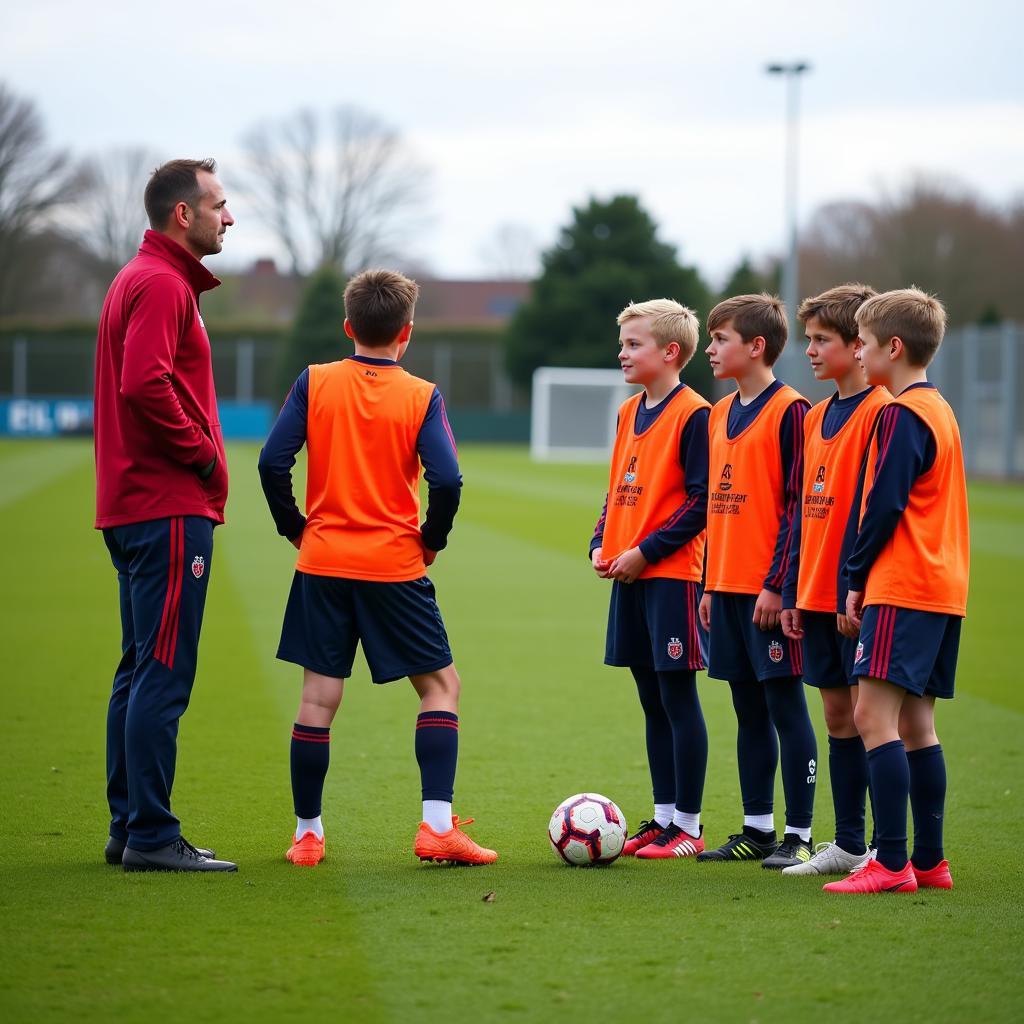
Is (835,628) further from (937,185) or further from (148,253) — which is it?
(937,185)

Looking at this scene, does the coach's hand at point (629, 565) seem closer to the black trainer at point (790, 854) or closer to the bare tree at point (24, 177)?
the black trainer at point (790, 854)

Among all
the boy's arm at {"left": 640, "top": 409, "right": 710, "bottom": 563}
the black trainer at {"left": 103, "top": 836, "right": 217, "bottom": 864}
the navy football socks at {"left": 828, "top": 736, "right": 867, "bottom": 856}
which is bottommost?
the black trainer at {"left": 103, "top": 836, "right": 217, "bottom": 864}

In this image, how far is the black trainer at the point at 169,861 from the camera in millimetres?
4652

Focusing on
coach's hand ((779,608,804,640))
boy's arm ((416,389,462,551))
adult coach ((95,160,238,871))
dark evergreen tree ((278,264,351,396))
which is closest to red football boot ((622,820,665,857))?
coach's hand ((779,608,804,640))

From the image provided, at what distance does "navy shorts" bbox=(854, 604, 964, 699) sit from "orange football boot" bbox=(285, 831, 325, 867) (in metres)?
1.87

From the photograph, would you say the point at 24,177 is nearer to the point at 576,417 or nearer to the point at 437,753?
the point at 576,417

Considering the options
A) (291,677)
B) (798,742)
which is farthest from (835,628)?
(291,677)

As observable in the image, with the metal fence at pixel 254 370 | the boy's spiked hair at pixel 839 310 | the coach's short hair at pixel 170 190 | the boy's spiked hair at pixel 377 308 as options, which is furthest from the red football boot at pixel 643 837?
the metal fence at pixel 254 370

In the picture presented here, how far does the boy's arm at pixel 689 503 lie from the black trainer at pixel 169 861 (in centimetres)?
179

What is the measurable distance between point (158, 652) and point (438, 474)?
1102 millimetres

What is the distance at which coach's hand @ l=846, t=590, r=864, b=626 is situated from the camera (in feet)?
14.8

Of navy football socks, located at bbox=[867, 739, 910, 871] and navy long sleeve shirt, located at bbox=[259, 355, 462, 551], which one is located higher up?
navy long sleeve shirt, located at bbox=[259, 355, 462, 551]

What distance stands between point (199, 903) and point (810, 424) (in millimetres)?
2553

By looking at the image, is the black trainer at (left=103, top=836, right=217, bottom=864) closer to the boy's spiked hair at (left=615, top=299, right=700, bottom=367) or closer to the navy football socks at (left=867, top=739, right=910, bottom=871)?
the navy football socks at (left=867, top=739, right=910, bottom=871)
